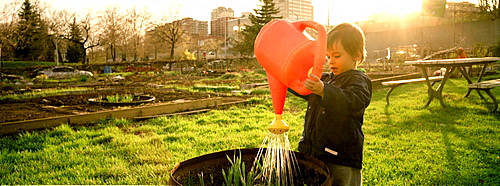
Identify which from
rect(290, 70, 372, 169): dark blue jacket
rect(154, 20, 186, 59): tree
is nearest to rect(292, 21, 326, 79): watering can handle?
rect(290, 70, 372, 169): dark blue jacket

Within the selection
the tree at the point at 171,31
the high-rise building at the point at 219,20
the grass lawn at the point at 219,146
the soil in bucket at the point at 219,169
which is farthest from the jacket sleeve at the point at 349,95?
the high-rise building at the point at 219,20

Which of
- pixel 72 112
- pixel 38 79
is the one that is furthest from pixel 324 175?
pixel 38 79

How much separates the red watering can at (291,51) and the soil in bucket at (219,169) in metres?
0.39

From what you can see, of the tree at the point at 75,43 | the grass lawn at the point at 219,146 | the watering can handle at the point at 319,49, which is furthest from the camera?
the tree at the point at 75,43

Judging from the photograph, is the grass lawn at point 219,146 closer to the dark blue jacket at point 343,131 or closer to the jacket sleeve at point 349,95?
the dark blue jacket at point 343,131

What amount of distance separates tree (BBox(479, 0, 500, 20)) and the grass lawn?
25.0 meters

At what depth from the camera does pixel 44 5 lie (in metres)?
31.8

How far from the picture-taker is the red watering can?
42.5 inches

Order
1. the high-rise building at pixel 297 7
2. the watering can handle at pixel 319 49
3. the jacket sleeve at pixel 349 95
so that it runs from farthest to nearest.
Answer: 1. the high-rise building at pixel 297 7
2. the jacket sleeve at pixel 349 95
3. the watering can handle at pixel 319 49

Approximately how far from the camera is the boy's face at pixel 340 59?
1.57 metres

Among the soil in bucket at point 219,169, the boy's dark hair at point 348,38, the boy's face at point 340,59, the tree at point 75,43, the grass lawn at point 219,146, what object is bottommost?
the grass lawn at point 219,146

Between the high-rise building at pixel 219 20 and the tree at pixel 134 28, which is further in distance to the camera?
the high-rise building at pixel 219 20

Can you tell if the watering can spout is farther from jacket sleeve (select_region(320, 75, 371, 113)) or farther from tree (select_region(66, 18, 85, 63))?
tree (select_region(66, 18, 85, 63))

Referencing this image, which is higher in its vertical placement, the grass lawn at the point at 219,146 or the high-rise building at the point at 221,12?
the high-rise building at the point at 221,12
